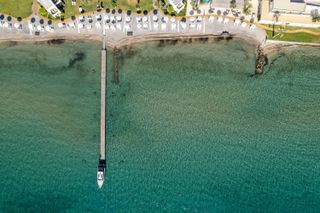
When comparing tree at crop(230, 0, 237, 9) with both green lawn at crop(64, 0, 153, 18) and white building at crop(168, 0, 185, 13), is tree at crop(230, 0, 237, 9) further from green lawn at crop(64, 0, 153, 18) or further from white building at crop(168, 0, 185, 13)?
green lawn at crop(64, 0, 153, 18)

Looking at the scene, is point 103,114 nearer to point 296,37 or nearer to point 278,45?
point 278,45

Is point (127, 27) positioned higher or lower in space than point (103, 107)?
higher

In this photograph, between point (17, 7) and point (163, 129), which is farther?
point (163, 129)

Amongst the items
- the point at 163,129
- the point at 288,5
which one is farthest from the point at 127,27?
the point at 288,5

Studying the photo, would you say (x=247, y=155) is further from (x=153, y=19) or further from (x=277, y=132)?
(x=153, y=19)

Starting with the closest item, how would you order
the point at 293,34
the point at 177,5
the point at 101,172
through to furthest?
the point at 177,5
the point at 101,172
the point at 293,34

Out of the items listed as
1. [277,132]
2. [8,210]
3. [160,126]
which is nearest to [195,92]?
[160,126]

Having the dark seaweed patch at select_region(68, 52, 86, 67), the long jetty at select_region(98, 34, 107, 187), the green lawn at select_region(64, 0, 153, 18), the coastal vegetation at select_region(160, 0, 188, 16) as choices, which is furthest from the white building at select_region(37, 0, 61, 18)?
the coastal vegetation at select_region(160, 0, 188, 16)
